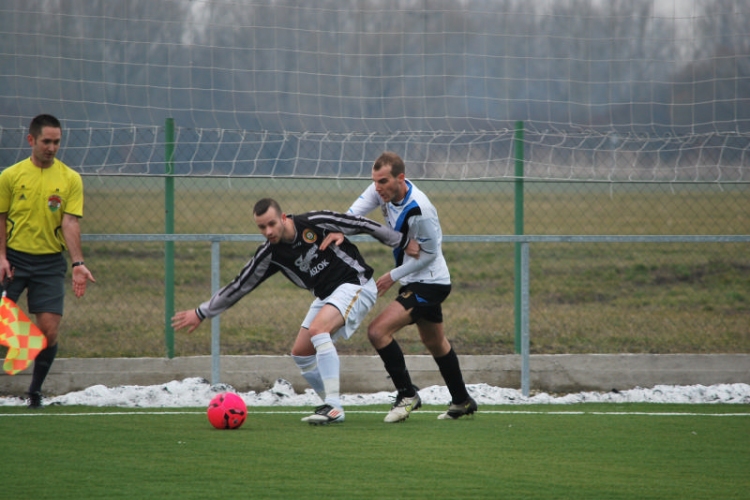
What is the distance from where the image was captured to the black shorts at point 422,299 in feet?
23.7

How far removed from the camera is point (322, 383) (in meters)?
7.48

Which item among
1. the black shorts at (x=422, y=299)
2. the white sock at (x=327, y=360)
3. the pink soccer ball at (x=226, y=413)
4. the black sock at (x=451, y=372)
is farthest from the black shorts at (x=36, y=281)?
the black sock at (x=451, y=372)

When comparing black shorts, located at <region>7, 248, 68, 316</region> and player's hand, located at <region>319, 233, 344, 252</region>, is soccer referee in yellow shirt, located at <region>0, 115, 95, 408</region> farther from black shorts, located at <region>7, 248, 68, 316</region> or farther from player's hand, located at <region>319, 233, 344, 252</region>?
player's hand, located at <region>319, 233, 344, 252</region>

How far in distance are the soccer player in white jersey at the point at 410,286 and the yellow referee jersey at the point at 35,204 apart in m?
2.33

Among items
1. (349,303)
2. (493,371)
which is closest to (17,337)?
(349,303)

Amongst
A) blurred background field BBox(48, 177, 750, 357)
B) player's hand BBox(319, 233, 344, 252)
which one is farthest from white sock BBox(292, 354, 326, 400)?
blurred background field BBox(48, 177, 750, 357)

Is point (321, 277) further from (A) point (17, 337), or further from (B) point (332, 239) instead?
(A) point (17, 337)

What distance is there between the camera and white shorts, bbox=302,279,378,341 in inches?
279

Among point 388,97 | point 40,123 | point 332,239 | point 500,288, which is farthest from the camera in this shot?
point 500,288

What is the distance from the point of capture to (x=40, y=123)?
746 centimetres

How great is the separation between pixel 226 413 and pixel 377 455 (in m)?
1.41

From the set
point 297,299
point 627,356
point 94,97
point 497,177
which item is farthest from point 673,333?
point 94,97

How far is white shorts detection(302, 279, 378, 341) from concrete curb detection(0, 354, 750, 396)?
6.75ft

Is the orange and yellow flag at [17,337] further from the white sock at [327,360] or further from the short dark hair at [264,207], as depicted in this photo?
the white sock at [327,360]
